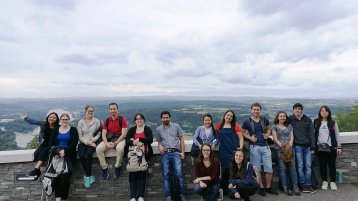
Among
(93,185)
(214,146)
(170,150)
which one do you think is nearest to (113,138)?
(93,185)

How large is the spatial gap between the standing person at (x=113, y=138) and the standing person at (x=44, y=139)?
32.2 inches

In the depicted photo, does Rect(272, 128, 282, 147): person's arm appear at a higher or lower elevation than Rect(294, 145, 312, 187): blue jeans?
higher

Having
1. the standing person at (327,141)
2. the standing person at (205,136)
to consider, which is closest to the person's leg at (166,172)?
the standing person at (205,136)

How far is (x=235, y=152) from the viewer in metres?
4.82

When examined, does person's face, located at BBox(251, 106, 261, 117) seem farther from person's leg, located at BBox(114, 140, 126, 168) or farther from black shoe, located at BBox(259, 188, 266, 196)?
person's leg, located at BBox(114, 140, 126, 168)

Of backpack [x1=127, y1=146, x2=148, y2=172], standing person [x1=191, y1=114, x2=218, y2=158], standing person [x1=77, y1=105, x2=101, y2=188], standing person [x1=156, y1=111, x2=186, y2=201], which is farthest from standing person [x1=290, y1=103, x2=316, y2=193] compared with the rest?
standing person [x1=77, y1=105, x2=101, y2=188]

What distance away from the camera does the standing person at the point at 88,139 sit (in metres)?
5.17

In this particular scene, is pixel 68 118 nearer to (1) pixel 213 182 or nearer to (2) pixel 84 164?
(2) pixel 84 164

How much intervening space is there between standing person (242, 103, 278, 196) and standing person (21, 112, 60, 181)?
3.30m

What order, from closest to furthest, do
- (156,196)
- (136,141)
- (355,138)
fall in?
(136,141) → (156,196) → (355,138)

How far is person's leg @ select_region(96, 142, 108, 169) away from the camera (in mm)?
5164

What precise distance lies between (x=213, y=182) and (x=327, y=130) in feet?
8.00

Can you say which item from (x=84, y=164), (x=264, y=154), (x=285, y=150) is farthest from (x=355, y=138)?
(x=84, y=164)

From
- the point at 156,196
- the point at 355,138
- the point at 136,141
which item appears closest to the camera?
the point at 136,141
